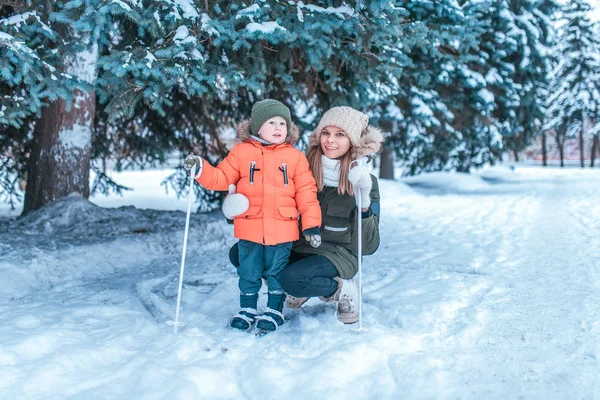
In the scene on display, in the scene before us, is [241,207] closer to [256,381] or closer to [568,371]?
[256,381]

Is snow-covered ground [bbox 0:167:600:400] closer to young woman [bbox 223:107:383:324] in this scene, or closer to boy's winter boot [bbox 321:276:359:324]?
boy's winter boot [bbox 321:276:359:324]

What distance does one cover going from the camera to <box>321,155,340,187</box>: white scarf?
360cm

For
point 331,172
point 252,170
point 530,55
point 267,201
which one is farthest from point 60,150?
point 530,55

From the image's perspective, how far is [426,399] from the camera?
2.50 metres

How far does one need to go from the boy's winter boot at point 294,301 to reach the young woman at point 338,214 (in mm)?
165

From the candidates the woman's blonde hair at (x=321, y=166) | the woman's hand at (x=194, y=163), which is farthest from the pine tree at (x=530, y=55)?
the woman's hand at (x=194, y=163)

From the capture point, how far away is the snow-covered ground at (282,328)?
2.63m

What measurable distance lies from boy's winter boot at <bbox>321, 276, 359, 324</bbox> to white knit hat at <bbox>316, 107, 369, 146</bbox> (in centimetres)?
96

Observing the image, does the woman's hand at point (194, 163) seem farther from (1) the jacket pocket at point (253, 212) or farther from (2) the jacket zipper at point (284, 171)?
(2) the jacket zipper at point (284, 171)

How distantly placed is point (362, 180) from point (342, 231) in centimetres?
47

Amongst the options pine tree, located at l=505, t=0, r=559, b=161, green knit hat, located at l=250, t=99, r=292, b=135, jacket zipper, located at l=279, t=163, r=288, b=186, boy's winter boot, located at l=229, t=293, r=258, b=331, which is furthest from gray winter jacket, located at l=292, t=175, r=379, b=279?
pine tree, located at l=505, t=0, r=559, b=161

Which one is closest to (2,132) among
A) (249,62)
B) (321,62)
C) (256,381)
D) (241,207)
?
(249,62)

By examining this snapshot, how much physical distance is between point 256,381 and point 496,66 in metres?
12.2

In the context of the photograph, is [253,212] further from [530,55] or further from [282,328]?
[530,55]
